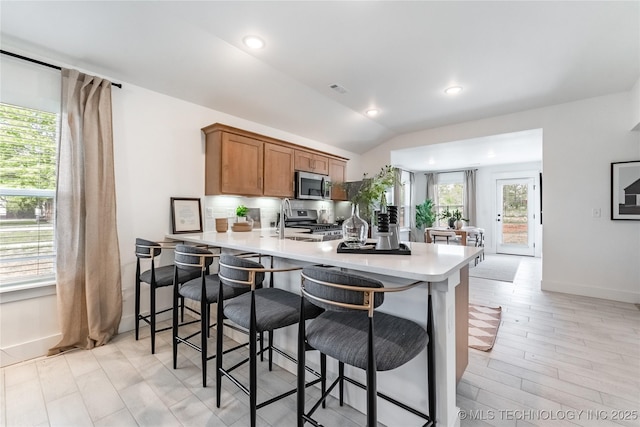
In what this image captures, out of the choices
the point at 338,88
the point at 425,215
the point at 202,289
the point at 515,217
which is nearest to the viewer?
the point at 202,289

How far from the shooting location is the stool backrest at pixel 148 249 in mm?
2324

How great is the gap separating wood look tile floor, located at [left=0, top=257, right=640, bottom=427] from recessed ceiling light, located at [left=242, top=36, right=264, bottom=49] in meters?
2.75

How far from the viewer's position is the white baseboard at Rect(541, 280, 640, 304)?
3.49 meters

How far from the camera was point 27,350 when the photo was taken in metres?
2.18

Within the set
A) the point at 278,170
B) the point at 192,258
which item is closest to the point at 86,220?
the point at 192,258

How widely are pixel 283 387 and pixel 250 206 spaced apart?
2572 mm

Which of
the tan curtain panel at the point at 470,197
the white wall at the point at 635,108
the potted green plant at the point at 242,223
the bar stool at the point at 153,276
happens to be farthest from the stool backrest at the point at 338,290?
the tan curtain panel at the point at 470,197

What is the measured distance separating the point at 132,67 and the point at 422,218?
311 inches

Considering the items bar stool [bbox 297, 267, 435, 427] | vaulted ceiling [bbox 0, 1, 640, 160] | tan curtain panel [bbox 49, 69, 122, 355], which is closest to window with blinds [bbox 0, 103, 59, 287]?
tan curtain panel [bbox 49, 69, 122, 355]

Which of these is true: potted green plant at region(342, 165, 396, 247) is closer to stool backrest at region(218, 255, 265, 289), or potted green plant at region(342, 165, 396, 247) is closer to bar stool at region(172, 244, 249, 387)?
stool backrest at region(218, 255, 265, 289)

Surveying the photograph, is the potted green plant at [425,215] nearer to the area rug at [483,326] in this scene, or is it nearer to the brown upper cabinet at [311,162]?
the brown upper cabinet at [311,162]

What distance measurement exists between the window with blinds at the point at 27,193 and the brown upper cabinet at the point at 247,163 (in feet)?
4.50

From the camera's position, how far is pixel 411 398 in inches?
56.2

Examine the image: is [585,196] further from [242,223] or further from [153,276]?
[153,276]
